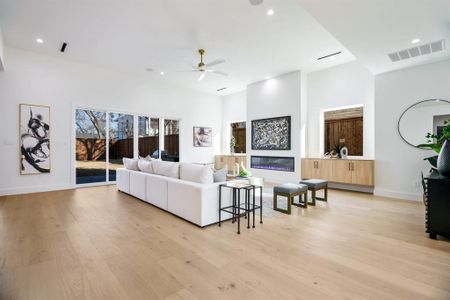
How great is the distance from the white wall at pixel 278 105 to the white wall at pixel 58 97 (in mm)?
3137

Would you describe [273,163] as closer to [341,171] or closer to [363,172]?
[341,171]

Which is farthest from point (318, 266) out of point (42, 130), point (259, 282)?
point (42, 130)

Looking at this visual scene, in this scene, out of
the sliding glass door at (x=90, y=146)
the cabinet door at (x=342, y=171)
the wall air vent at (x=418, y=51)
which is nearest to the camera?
the wall air vent at (x=418, y=51)

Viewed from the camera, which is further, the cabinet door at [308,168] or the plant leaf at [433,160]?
the cabinet door at [308,168]

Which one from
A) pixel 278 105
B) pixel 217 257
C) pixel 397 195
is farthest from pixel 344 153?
pixel 217 257

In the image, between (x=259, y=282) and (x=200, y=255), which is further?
(x=200, y=255)

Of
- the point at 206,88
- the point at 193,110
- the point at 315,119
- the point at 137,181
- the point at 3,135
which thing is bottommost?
the point at 137,181

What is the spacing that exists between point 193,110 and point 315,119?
14.9 feet

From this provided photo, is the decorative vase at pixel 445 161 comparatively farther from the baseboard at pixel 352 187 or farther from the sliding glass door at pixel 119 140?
the sliding glass door at pixel 119 140

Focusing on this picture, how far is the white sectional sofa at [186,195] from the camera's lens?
122 inches

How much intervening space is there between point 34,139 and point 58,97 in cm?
120

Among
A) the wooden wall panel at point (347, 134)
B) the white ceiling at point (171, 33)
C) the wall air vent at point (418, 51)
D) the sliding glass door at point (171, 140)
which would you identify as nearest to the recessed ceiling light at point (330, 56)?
the white ceiling at point (171, 33)

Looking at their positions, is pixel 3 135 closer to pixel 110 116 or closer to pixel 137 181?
pixel 110 116

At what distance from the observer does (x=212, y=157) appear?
9320 millimetres
